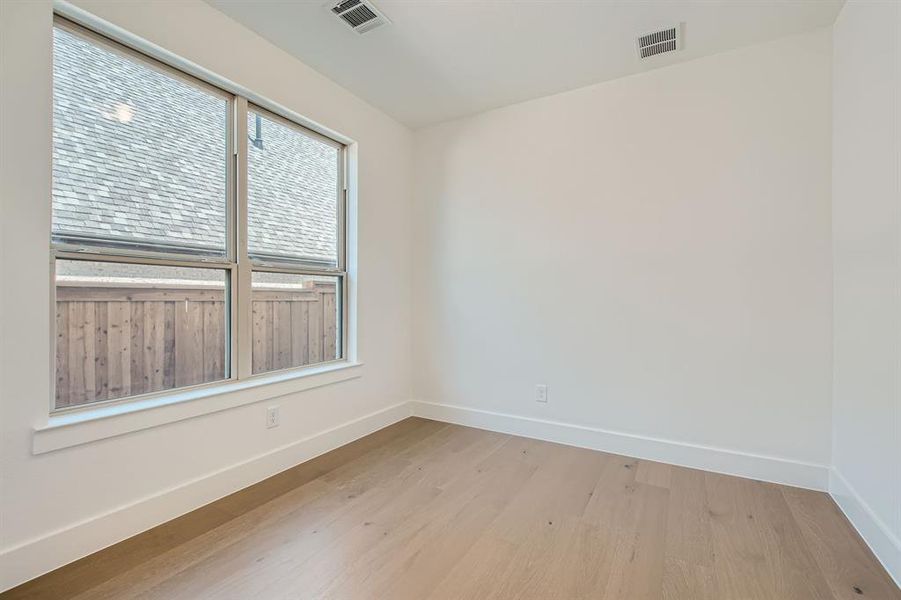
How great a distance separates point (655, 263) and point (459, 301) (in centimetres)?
158

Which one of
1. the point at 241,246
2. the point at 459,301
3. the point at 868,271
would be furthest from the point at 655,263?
the point at 241,246

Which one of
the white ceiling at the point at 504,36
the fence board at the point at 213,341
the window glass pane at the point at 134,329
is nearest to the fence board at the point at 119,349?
the window glass pane at the point at 134,329

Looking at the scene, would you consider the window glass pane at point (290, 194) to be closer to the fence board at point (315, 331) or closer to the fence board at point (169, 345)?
the fence board at point (315, 331)

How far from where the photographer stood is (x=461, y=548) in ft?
5.79

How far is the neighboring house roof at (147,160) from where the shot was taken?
69.2 inches

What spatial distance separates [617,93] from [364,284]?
2373 mm

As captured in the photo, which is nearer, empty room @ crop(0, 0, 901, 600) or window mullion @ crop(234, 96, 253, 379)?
empty room @ crop(0, 0, 901, 600)

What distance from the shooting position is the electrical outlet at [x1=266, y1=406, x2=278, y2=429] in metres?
2.46

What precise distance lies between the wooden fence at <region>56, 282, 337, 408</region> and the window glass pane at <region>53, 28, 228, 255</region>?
0.89 ft

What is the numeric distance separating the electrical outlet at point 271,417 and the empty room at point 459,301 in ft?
0.20

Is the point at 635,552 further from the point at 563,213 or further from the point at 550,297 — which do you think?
the point at 563,213

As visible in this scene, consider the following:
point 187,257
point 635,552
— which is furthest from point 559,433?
point 187,257

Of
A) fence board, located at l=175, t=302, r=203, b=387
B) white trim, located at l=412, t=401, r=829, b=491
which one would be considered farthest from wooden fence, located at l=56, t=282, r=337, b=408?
white trim, located at l=412, t=401, r=829, b=491

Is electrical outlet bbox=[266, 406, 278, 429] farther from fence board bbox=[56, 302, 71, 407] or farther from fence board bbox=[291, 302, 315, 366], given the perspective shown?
fence board bbox=[56, 302, 71, 407]
